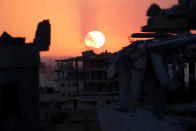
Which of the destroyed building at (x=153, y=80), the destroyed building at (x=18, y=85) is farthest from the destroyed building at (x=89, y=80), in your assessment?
the destroyed building at (x=18, y=85)

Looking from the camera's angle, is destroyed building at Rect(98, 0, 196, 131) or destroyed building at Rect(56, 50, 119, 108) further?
destroyed building at Rect(56, 50, 119, 108)

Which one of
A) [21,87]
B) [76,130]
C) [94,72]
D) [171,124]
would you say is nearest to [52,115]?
[76,130]

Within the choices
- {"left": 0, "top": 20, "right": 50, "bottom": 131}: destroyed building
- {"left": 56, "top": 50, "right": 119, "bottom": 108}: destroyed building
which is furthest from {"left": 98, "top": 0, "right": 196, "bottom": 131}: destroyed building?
{"left": 56, "top": 50, "right": 119, "bottom": 108}: destroyed building

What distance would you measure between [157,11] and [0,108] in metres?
4.40

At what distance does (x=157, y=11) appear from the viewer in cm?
252

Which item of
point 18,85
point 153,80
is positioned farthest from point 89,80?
point 18,85

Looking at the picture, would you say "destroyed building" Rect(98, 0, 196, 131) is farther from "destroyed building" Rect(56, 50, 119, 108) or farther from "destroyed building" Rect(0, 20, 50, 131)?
"destroyed building" Rect(56, 50, 119, 108)

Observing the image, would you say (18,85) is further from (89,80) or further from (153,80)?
(89,80)

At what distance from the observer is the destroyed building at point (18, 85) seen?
5.24m

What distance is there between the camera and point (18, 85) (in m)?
5.51

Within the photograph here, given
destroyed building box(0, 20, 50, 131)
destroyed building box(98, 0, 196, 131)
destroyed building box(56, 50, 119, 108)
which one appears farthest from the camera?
destroyed building box(56, 50, 119, 108)

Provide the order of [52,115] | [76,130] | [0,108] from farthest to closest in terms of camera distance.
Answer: [52,115]
[76,130]
[0,108]

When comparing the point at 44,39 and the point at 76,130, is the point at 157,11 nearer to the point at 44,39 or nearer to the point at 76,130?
the point at 44,39

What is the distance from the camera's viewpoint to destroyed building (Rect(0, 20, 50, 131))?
5238mm
